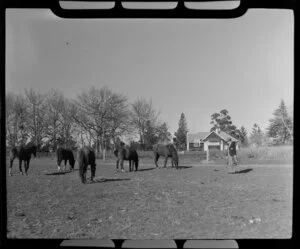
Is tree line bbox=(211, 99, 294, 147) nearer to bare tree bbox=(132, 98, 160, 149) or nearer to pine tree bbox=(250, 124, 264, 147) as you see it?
pine tree bbox=(250, 124, 264, 147)

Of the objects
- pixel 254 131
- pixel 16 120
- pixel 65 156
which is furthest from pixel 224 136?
pixel 16 120

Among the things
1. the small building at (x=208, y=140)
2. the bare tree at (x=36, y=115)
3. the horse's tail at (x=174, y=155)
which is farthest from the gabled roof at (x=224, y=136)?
the bare tree at (x=36, y=115)

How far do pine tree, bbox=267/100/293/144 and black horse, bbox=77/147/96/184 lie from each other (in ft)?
5.05

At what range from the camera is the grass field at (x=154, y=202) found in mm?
2086

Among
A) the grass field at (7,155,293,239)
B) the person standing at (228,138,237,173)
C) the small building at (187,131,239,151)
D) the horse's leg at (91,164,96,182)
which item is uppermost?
the small building at (187,131,239,151)

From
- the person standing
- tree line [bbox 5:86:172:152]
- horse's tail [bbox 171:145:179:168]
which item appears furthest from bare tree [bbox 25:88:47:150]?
the person standing

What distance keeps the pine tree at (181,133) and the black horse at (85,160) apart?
780mm

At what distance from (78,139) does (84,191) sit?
1.50 feet

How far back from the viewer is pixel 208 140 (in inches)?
92.6

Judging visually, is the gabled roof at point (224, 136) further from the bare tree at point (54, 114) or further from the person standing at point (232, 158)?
the bare tree at point (54, 114)

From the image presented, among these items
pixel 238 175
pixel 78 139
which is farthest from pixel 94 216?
pixel 238 175

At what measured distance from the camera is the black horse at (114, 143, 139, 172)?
2414 mm

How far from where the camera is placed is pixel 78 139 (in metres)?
2.42

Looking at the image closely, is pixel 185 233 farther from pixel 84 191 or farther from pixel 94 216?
pixel 84 191
